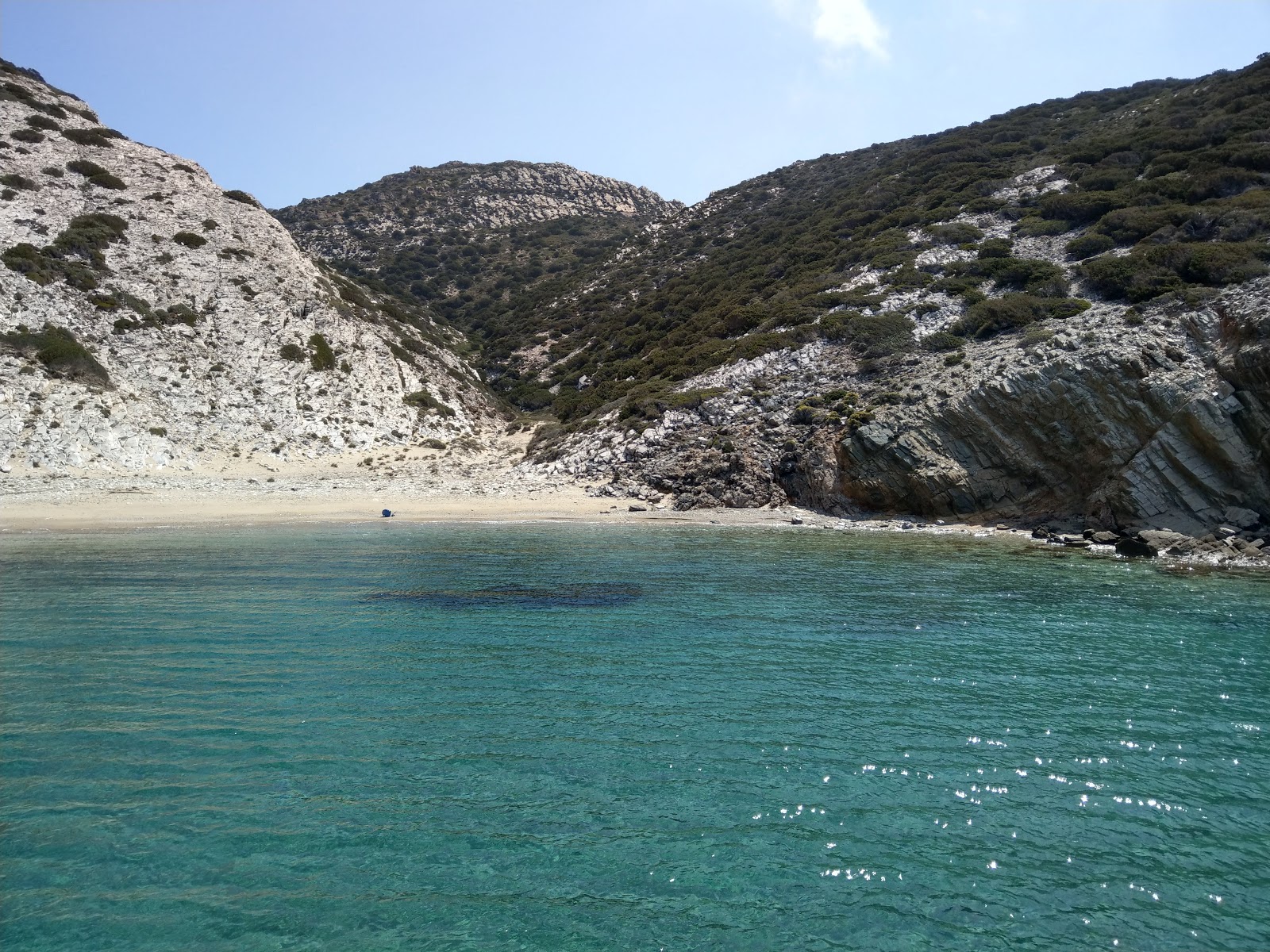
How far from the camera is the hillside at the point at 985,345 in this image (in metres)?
28.0

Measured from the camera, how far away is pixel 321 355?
5319cm

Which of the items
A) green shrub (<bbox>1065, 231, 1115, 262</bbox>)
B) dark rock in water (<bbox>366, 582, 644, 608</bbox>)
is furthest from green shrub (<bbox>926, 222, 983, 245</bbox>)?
dark rock in water (<bbox>366, 582, 644, 608</bbox>)

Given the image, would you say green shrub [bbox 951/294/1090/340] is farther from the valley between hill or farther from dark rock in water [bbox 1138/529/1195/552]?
dark rock in water [bbox 1138/529/1195/552]

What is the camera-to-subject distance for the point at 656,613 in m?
16.7

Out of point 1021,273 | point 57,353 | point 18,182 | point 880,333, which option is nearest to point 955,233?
point 1021,273

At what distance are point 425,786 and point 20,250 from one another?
5522cm

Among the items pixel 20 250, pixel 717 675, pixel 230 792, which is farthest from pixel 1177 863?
pixel 20 250

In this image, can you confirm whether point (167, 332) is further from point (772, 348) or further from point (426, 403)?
point (772, 348)

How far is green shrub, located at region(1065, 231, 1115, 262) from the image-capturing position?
137 ft

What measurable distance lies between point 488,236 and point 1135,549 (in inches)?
4068

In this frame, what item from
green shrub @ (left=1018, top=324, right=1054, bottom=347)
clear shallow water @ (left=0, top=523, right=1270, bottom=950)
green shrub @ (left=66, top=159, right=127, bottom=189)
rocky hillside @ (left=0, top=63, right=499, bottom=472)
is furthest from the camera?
green shrub @ (left=66, top=159, right=127, bottom=189)

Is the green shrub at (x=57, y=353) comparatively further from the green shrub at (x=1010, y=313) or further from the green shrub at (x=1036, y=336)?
the green shrub at (x=1036, y=336)

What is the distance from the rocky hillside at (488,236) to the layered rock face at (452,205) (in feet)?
0.80

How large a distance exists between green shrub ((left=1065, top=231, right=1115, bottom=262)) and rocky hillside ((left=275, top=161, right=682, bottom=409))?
39.8 meters
